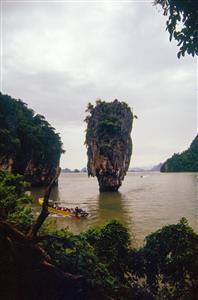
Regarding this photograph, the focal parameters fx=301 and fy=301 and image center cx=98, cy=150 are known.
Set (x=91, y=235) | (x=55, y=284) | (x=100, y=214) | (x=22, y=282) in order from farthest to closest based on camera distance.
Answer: (x=100, y=214) → (x=91, y=235) → (x=55, y=284) → (x=22, y=282)

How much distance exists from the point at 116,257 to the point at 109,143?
149ft

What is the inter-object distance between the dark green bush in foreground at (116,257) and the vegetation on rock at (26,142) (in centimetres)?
2853

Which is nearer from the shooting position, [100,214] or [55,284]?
[55,284]

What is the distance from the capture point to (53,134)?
7269cm

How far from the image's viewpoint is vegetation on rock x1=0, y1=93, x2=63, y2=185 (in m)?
46.2

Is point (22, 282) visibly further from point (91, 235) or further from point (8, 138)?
point (8, 138)

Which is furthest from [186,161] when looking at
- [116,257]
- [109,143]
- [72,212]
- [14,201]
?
[14,201]

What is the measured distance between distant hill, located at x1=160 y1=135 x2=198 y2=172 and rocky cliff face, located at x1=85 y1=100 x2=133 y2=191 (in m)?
99.0

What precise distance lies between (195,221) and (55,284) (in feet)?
69.5

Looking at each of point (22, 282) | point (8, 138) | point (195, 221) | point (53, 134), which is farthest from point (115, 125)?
point (22, 282)

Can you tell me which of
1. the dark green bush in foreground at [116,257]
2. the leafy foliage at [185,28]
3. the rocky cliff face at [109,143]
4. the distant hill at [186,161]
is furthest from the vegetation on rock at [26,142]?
the distant hill at [186,161]

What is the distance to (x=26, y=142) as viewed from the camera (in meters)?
58.7

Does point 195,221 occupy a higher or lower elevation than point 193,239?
lower

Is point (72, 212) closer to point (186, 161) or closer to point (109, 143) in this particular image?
point (109, 143)
